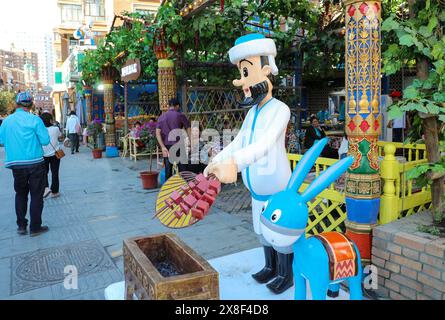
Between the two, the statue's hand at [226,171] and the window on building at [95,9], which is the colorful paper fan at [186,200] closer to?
the statue's hand at [226,171]

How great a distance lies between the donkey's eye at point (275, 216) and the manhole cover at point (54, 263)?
6.92 ft

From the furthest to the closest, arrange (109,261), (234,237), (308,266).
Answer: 1. (234,237)
2. (109,261)
3. (308,266)

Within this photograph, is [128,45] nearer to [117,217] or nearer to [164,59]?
[164,59]

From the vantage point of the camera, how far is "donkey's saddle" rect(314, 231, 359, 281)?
215cm

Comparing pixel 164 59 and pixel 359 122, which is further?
pixel 164 59

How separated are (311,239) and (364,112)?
1.31 m

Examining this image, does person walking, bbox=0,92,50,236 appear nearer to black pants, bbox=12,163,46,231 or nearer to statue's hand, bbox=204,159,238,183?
black pants, bbox=12,163,46,231

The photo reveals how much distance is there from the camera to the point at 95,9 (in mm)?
28156

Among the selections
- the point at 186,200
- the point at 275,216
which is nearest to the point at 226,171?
the point at 186,200

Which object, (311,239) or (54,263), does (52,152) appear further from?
(311,239)

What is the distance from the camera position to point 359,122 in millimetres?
3074

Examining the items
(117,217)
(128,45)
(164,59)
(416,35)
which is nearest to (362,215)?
(416,35)
